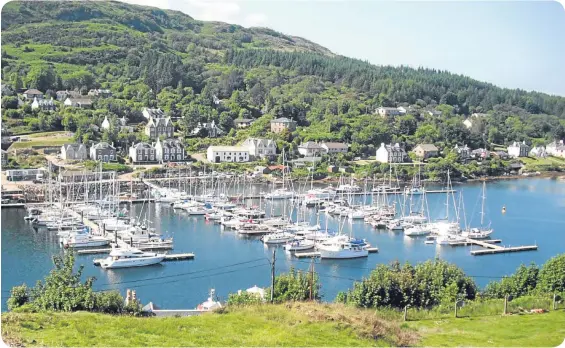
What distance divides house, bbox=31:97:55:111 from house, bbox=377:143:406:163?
15.5 m

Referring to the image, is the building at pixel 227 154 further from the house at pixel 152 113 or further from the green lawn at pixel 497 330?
the green lawn at pixel 497 330

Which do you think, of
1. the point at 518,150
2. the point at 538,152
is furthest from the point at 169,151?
the point at 538,152

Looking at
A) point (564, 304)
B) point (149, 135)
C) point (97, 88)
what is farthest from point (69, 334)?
point (97, 88)

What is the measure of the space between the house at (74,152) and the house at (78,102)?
6585 mm

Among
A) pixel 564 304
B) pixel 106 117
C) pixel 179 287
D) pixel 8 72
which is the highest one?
pixel 8 72

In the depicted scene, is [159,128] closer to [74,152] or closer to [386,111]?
[74,152]

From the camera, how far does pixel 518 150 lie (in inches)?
1411

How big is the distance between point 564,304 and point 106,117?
24518 mm

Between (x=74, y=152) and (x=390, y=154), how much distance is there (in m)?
14.0

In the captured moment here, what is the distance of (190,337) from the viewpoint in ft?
19.0

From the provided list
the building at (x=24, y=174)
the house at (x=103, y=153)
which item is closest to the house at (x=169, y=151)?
the house at (x=103, y=153)

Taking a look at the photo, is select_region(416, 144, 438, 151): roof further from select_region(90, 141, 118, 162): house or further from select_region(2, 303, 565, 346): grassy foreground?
select_region(2, 303, 565, 346): grassy foreground

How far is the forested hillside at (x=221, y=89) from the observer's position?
105 ft

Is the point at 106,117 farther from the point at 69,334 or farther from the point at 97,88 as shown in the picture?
the point at 69,334
